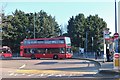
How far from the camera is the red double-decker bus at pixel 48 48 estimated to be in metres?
56.2

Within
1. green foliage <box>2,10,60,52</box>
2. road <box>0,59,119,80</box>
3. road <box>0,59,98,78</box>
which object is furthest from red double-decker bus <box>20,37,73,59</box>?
green foliage <box>2,10,60,52</box>

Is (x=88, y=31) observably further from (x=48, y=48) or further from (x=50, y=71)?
(x=50, y=71)

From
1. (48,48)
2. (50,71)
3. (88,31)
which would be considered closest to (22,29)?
(88,31)

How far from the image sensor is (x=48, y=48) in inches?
2250

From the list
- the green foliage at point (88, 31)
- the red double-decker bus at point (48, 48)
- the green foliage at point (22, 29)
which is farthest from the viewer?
the green foliage at point (88, 31)

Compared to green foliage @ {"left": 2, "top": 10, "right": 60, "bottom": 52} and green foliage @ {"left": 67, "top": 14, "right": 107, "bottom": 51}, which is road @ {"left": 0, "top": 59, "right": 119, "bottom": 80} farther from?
green foliage @ {"left": 67, "top": 14, "right": 107, "bottom": 51}

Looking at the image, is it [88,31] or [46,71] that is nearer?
[46,71]

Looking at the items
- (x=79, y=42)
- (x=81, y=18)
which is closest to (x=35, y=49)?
(x=79, y=42)

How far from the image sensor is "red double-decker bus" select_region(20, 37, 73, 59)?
2211 inches

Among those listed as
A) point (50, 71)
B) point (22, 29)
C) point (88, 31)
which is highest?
point (22, 29)

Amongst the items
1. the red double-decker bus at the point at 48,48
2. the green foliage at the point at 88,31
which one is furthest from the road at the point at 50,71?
the green foliage at the point at 88,31

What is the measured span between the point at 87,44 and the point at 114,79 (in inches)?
2724

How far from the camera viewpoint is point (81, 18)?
102 metres

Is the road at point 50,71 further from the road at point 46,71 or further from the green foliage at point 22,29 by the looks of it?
the green foliage at point 22,29
